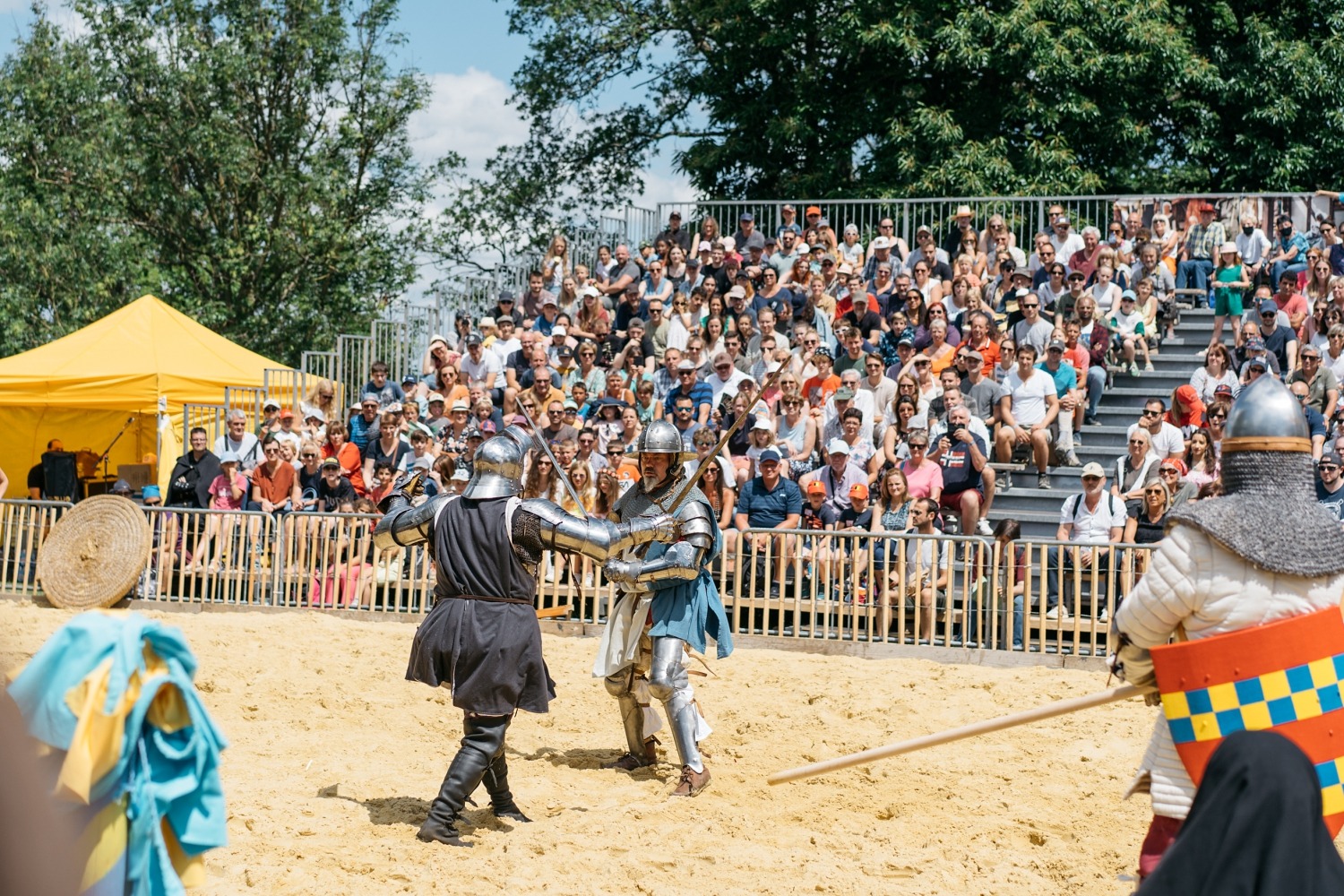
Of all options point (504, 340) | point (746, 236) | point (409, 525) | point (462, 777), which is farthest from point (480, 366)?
point (462, 777)

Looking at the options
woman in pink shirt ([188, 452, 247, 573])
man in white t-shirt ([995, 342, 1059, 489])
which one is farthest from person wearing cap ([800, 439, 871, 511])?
woman in pink shirt ([188, 452, 247, 573])

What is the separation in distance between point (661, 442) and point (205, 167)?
21011mm

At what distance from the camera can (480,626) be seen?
623 centimetres

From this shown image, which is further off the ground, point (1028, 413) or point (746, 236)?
point (746, 236)

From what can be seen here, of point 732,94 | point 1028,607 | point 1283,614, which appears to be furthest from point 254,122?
point 1283,614

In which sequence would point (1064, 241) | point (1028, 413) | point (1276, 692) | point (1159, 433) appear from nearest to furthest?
point (1276, 692), point (1159, 433), point (1028, 413), point (1064, 241)

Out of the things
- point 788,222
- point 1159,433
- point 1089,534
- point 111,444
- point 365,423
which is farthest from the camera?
point 111,444

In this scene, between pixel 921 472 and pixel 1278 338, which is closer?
pixel 921 472

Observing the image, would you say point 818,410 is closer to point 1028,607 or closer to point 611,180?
point 1028,607

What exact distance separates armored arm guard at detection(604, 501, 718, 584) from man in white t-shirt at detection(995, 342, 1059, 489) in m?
6.12

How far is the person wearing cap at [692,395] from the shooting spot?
43.7ft

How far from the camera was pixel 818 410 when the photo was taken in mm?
12680

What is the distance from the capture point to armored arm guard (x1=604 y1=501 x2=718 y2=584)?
700 centimetres

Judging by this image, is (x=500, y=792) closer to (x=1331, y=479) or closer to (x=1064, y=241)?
(x=1331, y=479)
